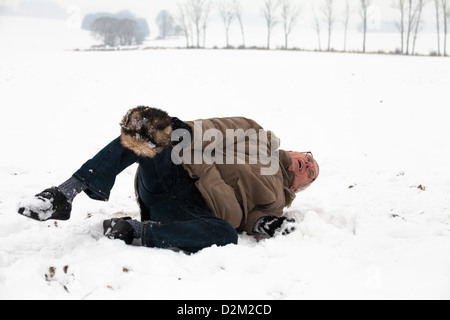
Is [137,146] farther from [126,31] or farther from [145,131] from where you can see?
[126,31]

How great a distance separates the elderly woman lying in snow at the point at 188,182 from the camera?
236 centimetres

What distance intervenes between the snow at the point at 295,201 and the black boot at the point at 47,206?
23 cm

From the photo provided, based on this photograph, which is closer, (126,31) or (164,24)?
(126,31)

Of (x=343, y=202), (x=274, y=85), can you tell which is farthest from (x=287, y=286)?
(x=274, y=85)

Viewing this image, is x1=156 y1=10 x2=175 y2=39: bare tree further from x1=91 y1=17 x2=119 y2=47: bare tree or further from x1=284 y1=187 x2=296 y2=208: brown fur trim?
x1=284 y1=187 x2=296 y2=208: brown fur trim

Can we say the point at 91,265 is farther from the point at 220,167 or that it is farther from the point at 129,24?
the point at 129,24

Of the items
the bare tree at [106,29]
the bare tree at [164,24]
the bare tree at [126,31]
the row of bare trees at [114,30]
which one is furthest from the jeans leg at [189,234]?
the bare tree at [164,24]

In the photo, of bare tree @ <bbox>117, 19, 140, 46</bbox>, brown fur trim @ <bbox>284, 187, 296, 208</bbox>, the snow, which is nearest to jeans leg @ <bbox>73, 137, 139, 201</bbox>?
the snow

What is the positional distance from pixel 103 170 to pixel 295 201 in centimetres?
192

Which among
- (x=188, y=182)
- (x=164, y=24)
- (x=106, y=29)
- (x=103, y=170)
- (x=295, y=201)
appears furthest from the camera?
(x=164, y=24)

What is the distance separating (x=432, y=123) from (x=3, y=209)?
26.5 ft

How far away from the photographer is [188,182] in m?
2.65

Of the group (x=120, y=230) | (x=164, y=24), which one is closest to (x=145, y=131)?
(x=120, y=230)

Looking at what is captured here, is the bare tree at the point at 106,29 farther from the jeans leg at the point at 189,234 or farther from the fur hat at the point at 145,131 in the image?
the jeans leg at the point at 189,234
